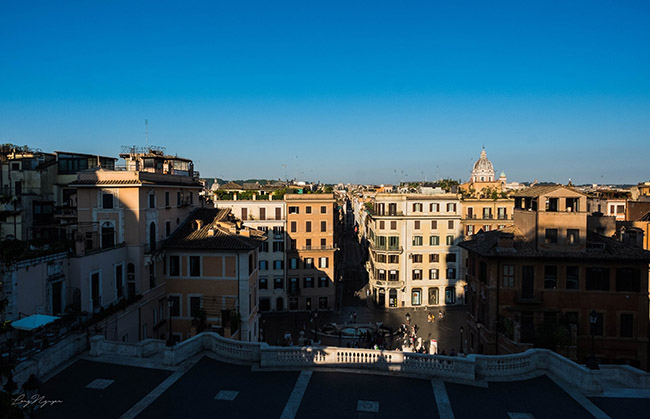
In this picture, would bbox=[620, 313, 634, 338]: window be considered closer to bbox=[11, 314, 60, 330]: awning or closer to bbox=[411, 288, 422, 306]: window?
bbox=[411, 288, 422, 306]: window

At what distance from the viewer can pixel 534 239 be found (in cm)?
3400

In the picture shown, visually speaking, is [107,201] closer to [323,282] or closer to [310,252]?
[310,252]

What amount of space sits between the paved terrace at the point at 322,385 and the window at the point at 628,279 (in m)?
13.0

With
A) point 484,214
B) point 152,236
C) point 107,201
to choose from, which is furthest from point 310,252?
point 107,201

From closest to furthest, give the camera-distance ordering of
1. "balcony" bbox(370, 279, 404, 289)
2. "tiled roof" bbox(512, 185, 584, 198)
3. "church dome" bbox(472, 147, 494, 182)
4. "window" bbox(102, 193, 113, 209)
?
"window" bbox(102, 193, 113, 209), "tiled roof" bbox(512, 185, 584, 198), "balcony" bbox(370, 279, 404, 289), "church dome" bbox(472, 147, 494, 182)

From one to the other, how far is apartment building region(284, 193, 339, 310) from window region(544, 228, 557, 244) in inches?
1219

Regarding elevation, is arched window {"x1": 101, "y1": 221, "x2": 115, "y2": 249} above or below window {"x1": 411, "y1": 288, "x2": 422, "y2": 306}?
above

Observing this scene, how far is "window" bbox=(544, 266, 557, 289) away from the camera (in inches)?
1277

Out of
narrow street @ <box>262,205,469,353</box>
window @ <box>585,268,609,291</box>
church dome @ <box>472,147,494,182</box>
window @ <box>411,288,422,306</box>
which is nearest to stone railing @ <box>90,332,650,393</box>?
window @ <box>585,268,609,291</box>

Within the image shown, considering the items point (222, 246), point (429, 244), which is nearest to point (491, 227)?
point (429, 244)

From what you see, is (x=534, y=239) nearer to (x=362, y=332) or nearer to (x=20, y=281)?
(x=362, y=332)

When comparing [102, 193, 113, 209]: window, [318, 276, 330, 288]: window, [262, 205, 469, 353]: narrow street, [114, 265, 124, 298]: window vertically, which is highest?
[102, 193, 113, 209]: window

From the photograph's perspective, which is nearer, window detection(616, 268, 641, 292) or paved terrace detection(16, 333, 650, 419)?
paved terrace detection(16, 333, 650, 419)

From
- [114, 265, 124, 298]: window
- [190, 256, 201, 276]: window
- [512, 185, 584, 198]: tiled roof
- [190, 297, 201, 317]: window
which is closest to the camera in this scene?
[114, 265, 124, 298]: window
